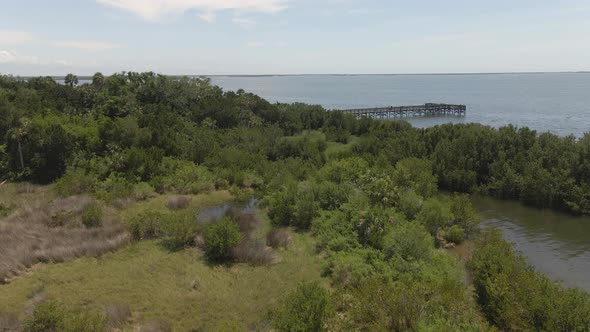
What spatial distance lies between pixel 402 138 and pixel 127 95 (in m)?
33.4

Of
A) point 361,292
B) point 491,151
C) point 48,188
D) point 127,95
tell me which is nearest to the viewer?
point 361,292

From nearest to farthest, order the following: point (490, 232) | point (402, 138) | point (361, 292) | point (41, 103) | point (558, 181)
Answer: point (361, 292), point (490, 232), point (558, 181), point (402, 138), point (41, 103)

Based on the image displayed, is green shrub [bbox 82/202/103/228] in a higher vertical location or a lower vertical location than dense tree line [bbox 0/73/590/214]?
lower

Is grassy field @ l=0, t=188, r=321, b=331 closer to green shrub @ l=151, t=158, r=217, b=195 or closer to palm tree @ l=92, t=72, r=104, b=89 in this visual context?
green shrub @ l=151, t=158, r=217, b=195

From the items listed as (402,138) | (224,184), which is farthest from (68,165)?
(402,138)

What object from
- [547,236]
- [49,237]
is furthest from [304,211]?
[547,236]

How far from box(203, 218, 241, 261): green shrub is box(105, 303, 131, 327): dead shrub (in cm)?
516

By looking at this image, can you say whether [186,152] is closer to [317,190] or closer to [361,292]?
[317,190]

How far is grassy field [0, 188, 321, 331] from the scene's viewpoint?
48.1 feet

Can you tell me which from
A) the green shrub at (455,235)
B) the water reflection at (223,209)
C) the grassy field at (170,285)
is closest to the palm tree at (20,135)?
the water reflection at (223,209)

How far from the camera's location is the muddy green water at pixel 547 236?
19.8 metres

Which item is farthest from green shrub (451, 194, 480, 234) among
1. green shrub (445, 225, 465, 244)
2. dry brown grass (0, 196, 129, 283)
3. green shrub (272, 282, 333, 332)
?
dry brown grass (0, 196, 129, 283)

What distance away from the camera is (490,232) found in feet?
68.2

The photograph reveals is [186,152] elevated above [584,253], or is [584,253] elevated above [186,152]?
[186,152]
